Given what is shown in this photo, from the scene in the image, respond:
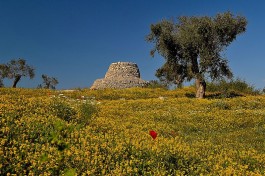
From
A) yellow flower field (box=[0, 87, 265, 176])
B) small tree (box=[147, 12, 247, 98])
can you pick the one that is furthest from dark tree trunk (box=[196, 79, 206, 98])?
yellow flower field (box=[0, 87, 265, 176])

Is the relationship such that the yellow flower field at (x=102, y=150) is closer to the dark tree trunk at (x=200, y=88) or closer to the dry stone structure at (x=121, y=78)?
the dark tree trunk at (x=200, y=88)

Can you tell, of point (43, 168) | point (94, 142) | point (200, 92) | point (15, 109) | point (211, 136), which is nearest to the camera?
point (43, 168)

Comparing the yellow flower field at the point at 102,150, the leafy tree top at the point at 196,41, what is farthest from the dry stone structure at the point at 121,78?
the yellow flower field at the point at 102,150

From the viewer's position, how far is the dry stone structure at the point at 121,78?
203 ft

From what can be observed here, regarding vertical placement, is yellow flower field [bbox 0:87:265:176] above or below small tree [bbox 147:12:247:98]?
below

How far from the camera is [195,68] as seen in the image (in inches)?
1788

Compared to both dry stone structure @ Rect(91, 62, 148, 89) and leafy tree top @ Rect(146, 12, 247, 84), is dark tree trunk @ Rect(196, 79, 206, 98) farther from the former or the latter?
dry stone structure @ Rect(91, 62, 148, 89)

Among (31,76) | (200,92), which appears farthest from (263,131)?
(31,76)

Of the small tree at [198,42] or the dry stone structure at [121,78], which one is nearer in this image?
the small tree at [198,42]

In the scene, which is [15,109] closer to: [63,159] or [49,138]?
[49,138]

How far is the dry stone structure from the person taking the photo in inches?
2441

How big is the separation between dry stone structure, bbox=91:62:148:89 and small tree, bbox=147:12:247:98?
16.5 m

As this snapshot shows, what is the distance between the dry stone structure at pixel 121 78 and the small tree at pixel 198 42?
16492mm

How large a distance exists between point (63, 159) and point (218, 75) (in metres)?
37.9
